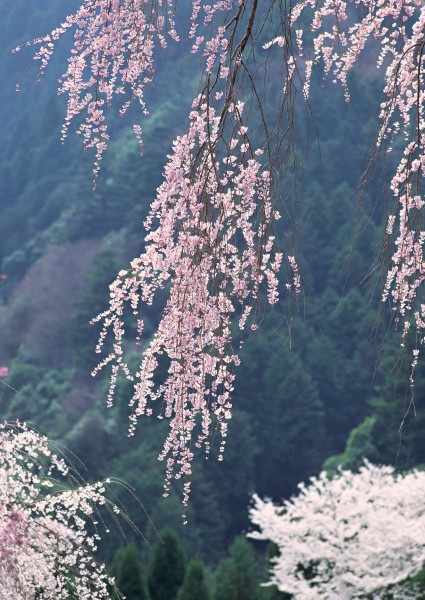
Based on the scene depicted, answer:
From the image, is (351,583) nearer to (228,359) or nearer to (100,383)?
(228,359)

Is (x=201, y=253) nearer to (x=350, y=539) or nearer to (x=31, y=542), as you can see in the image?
(x=31, y=542)

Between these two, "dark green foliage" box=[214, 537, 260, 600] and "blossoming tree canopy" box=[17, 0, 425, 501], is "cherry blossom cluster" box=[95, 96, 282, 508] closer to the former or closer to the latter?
"blossoming tree canopy" box=[17, 0, 425, 501]

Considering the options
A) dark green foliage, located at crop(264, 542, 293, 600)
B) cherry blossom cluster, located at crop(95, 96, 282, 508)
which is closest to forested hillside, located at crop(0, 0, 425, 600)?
dark green foliage, located at crop(264, 542, 293, 600)

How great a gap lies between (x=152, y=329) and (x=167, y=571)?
63.1 ft

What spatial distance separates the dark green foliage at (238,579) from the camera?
54.1 feet

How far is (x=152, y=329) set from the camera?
35.6 metres

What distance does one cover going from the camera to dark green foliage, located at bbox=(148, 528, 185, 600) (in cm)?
1653

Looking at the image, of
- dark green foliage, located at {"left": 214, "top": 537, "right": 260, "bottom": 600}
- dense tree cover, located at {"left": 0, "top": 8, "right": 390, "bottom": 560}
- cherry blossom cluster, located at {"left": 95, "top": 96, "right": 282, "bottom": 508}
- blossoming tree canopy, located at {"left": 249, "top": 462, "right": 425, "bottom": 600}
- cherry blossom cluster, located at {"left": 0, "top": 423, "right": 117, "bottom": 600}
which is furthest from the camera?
dense tree cover, located at {"left": 0, "top": 8, "right": 390, "bottom": 560}

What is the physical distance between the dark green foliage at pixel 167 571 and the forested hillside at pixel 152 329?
2.36 ft

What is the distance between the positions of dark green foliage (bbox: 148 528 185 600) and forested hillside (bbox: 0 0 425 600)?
72cm

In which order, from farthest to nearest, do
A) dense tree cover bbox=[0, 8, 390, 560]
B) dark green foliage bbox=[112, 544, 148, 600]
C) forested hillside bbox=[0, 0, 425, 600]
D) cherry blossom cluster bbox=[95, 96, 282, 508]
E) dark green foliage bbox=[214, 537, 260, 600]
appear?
1. dense tree cover bbox=[0, 8, 390, 560]
2. forested hillside bbox=[0, 0, 425, 600]
3. dark green foliage bbox=[214, 537, 260, 600]
4. dark green foliage bbox=[112, 544, 148, 600]
5. cherry blossom cluster bbox=[95, 96, 282, 508]

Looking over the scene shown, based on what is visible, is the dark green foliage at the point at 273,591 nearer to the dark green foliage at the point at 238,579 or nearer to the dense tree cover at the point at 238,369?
the dark green foliage at the point at 238,579

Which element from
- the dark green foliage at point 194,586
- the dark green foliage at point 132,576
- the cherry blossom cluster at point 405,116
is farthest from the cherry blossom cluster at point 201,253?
the dark green foliage at point 194,586

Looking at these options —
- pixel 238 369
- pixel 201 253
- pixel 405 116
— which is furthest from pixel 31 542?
pixel 238 369
